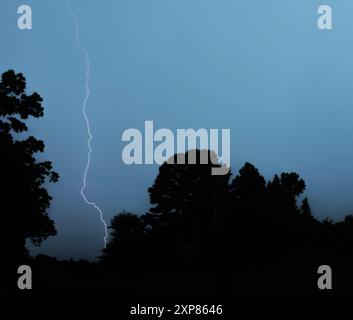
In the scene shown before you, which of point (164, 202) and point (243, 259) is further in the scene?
point (164, 202)

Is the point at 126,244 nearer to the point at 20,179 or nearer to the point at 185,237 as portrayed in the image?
the point at 185,237

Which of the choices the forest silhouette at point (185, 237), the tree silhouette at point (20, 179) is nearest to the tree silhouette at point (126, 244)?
the forest silhouette at point (185, 237)

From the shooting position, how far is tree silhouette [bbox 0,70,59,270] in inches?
Answer: 932

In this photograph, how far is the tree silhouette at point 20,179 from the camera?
23672 millimetres

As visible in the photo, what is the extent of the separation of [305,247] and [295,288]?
12302 mm

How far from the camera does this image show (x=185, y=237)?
Result: 50906mm

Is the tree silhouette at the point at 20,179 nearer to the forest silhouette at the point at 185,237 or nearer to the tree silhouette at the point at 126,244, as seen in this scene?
the forest silhouette at the point at 185,237

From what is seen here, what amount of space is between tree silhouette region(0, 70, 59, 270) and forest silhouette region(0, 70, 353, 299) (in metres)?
0.05

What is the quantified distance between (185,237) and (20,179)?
28.9 m

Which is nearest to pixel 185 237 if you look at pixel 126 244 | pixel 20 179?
pixel 126 244

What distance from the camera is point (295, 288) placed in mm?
21109

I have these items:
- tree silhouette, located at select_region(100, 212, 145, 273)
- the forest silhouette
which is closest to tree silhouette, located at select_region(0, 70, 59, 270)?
the forest silhouette
